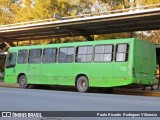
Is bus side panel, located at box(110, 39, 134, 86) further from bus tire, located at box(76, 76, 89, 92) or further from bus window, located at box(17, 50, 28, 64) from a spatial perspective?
bus window, located at box(17, 50, 28, 64)

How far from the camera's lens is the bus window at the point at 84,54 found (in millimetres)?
22531

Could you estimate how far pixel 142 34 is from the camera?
40.5 m

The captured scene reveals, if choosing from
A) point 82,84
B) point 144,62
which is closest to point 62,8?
point 82,84

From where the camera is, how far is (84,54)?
22.9 meters

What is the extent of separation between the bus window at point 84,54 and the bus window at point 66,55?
0.52 meters

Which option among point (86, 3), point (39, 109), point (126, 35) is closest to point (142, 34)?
point (126, 35)

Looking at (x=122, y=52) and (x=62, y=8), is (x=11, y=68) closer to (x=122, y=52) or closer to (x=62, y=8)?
(x=122, y=52)

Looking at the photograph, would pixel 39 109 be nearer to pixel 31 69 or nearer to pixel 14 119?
pixel 14 119

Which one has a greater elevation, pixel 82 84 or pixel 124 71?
pixel 124 71

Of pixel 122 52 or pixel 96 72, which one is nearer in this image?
→ pixel 122 52

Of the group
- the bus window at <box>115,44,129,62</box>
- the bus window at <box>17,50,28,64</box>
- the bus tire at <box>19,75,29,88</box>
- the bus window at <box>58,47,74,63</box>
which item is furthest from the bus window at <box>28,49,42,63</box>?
the bus window at <box>115,44,129,62</box>

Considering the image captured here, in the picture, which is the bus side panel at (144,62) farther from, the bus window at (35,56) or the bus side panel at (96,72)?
the bus window at (35,56)

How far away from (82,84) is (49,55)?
3.82 m

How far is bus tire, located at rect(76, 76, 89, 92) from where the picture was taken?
2244 cm
